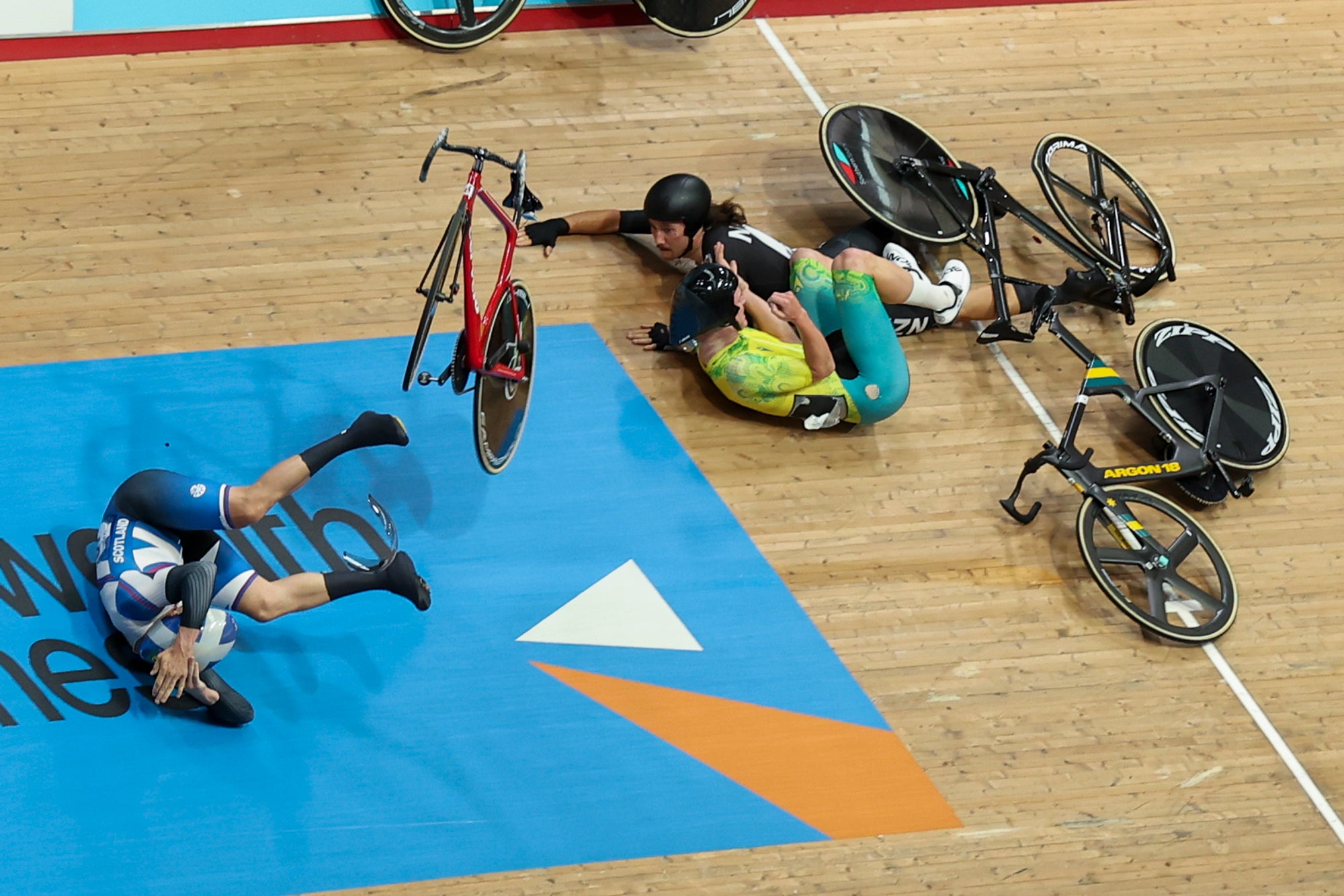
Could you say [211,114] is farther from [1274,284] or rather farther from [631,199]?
[1274,284]

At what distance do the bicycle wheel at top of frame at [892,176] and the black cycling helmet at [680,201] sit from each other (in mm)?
630

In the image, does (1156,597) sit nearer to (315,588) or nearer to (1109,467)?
(1109,467)

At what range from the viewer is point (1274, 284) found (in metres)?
6.27

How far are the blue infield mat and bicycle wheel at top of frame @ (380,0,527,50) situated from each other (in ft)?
6.38

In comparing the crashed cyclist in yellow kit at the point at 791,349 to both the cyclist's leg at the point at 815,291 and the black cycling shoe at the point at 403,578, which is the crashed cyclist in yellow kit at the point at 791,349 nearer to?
the cyclist's leg at the point at 815,291

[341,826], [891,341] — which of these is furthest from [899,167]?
[341,826]

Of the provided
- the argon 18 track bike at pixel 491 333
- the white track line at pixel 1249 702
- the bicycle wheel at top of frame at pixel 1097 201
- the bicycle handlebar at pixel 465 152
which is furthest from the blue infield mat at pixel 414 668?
the bicycle wheel at top of frame at pixel 1097 201

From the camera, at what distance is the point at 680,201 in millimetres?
5406

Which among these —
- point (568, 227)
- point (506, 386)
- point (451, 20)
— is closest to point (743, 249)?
point (568, 227)

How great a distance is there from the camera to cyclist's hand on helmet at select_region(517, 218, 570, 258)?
5.82m

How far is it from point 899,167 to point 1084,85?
5.55 feet

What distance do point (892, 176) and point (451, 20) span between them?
7.89ft

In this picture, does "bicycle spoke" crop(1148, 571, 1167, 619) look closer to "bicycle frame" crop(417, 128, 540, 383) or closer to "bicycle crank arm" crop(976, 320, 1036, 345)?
"bicycle crank arm" crop(976, 320, 1036, 345)

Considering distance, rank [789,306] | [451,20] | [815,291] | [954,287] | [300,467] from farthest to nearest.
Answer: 1. [451,20]
2. [954,287]
3. [815,291]
4. [789,306]
5. [300,467]
